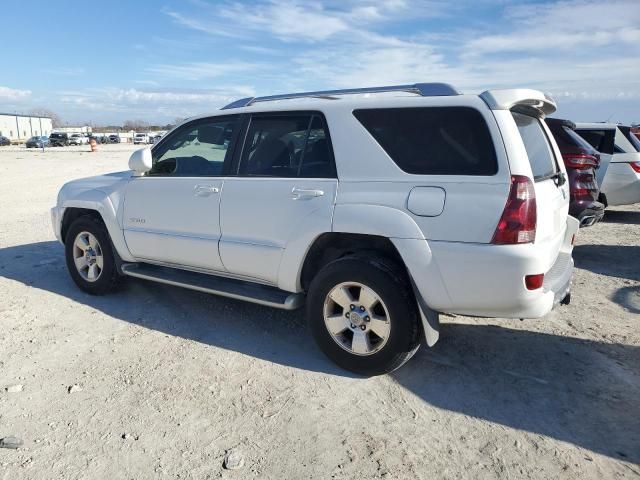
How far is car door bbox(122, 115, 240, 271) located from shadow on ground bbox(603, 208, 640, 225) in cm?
815

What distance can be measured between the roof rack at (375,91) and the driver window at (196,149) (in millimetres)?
225

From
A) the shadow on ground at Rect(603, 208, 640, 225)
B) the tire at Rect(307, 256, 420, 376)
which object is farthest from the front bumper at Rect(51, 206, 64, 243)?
the shadow on ground at Rect(603, 208, 640, 225)

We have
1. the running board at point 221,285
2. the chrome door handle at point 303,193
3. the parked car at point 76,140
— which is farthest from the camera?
the parked car at point 76,140

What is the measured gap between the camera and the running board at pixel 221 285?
12.6 feet

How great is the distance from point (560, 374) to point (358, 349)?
1438 mm

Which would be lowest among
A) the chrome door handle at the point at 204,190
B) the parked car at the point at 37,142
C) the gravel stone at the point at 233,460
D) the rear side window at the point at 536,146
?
the parked car at the point at 37,142

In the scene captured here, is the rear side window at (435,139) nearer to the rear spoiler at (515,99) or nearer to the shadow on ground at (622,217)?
the rear spoiler at (515,99)

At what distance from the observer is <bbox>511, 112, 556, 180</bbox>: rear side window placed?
131 inches

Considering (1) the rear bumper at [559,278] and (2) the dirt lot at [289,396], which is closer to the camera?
(2) the dirt lot at [289,396]

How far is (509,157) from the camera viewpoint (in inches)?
118

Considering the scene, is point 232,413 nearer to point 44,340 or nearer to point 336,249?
point 336,249

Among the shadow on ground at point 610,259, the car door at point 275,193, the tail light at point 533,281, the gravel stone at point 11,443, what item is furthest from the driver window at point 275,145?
the shadow on ground at point 610,259

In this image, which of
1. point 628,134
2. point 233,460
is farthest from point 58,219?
point 628,134

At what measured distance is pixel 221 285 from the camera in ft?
13.8
